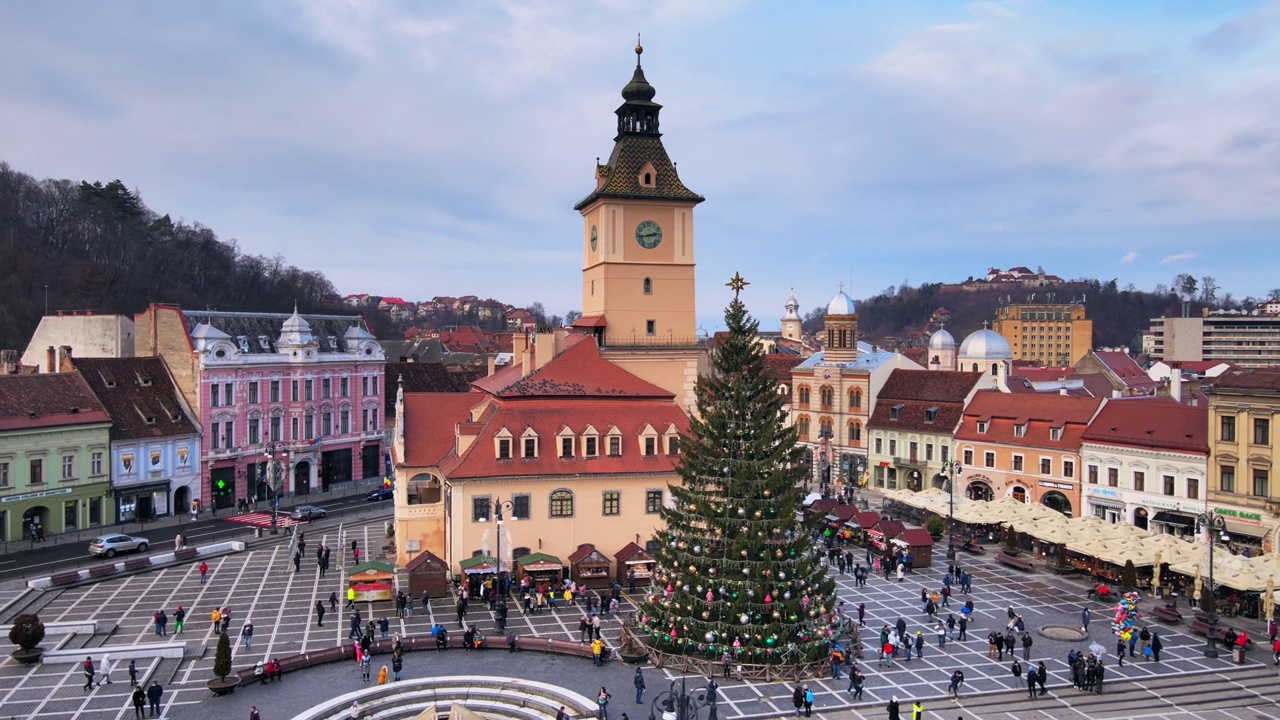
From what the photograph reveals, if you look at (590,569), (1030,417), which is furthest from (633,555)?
(1030,417)

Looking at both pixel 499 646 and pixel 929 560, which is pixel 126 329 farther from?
pixel 929 560

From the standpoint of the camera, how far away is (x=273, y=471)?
5466 cm

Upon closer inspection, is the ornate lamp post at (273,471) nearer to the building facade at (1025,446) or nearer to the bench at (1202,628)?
the building facade at (1025,446)

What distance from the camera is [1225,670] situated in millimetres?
32750

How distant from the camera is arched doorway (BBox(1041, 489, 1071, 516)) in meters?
60.0

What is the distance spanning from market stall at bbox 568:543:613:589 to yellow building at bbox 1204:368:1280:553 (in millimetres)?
31643

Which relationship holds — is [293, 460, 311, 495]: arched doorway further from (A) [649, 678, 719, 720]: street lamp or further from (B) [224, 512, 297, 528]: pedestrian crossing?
(A) [649, 678, 719, 720]: street lamp

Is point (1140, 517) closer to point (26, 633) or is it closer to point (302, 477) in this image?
point (26, 633)

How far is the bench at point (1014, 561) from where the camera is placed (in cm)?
4771

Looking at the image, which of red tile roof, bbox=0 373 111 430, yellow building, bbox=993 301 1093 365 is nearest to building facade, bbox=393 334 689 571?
red tile roof, bbox=0 373 111 430

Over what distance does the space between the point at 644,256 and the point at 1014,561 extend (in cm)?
2560

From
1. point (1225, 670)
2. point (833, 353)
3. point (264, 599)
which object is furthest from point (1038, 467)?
point (264, 599)

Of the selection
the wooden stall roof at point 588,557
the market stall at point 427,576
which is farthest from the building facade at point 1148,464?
the market stall at point 427,576

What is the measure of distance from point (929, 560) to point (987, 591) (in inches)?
197
